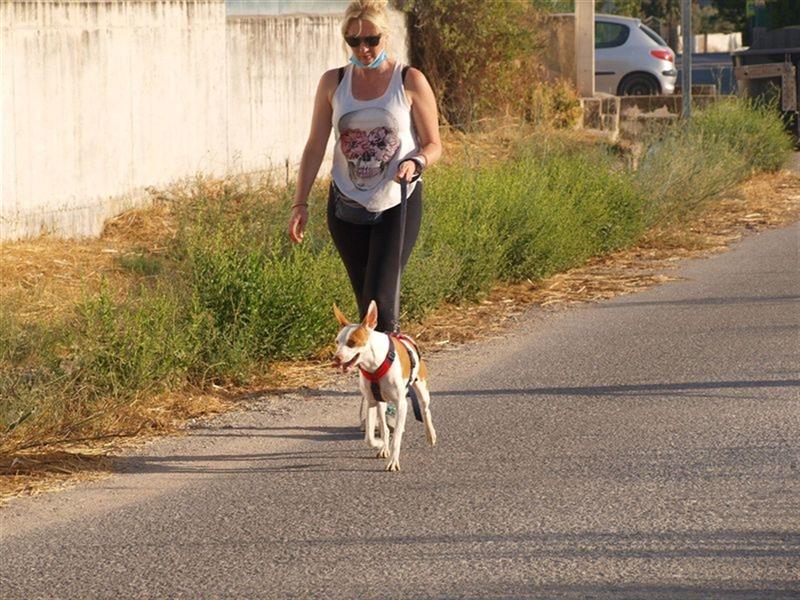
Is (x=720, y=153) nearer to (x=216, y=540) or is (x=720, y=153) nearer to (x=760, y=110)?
(x=760, y=110)

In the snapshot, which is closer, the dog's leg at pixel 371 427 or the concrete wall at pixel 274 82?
the dog's leg at pixel 371 427

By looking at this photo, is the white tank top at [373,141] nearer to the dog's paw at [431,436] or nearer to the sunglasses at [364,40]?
the sunglasses at [364,40]

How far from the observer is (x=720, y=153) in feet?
59.7

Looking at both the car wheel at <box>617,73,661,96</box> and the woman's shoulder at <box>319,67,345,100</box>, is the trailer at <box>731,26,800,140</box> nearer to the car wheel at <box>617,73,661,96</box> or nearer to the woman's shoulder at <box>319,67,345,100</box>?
the car wheel at <box>617,73,661,96</box>

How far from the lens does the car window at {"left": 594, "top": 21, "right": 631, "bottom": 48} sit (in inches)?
1276

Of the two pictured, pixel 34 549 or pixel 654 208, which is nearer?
pixel 34 549

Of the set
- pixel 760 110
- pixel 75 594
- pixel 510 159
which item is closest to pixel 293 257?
pixel 75 594

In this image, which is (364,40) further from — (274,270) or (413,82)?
(274,270)

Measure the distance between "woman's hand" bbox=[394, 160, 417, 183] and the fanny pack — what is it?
0.27 metres

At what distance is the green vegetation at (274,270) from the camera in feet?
27.2

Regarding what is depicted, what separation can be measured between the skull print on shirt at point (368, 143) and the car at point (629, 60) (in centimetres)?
2541

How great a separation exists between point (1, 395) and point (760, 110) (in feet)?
51.9

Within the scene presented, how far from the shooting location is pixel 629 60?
1270 inches

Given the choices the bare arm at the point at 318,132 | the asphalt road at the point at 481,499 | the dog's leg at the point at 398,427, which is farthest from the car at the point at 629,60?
the dog's leg at the point at 398,427
